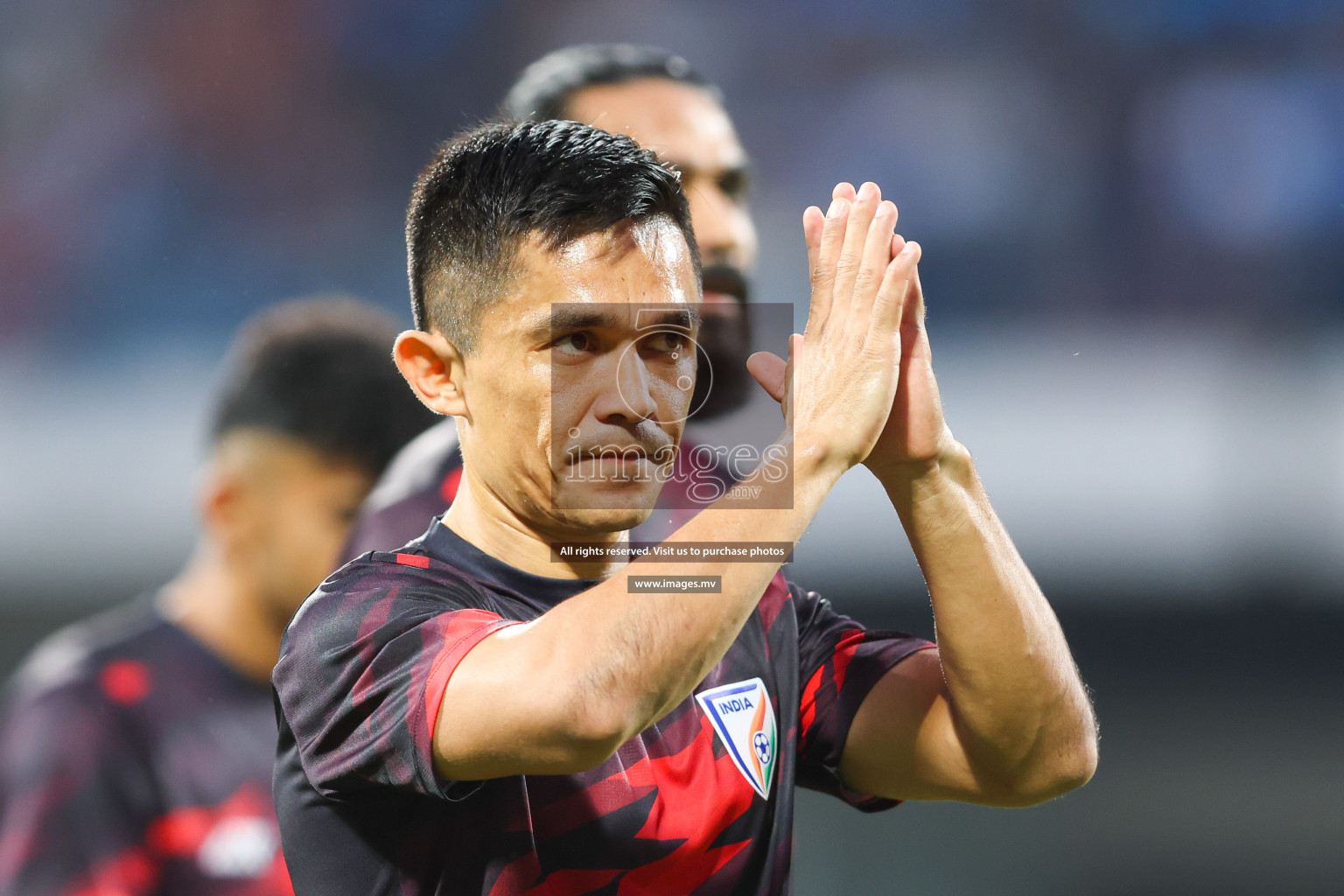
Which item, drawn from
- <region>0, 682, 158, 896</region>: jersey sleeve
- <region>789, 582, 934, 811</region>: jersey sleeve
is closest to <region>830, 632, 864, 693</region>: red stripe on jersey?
<region>789, 582, 934, 811</region>: jersey sleeve

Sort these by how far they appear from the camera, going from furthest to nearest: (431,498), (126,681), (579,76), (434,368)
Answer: (126,681)
(579,76)
(431,498)
(434,368)

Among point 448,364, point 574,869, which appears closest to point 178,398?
point 448,364

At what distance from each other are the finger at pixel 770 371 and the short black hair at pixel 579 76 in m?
1.27

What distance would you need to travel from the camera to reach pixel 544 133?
118cm

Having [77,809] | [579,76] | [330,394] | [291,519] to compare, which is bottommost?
[77,809]

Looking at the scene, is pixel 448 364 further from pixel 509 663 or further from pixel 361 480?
pixel 361 480

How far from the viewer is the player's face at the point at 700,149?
2.16m

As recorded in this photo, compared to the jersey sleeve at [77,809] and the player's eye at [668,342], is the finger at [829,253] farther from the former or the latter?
the jersey sleeve at [77,809]

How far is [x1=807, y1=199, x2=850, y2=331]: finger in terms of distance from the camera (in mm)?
1045

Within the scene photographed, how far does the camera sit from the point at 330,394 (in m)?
2.75

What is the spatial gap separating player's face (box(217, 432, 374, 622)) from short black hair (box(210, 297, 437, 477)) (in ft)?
0.14

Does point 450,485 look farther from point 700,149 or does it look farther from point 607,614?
point 607,614

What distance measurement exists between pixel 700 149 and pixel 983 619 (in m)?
1.37

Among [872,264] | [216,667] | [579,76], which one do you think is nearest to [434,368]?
[872,264]
